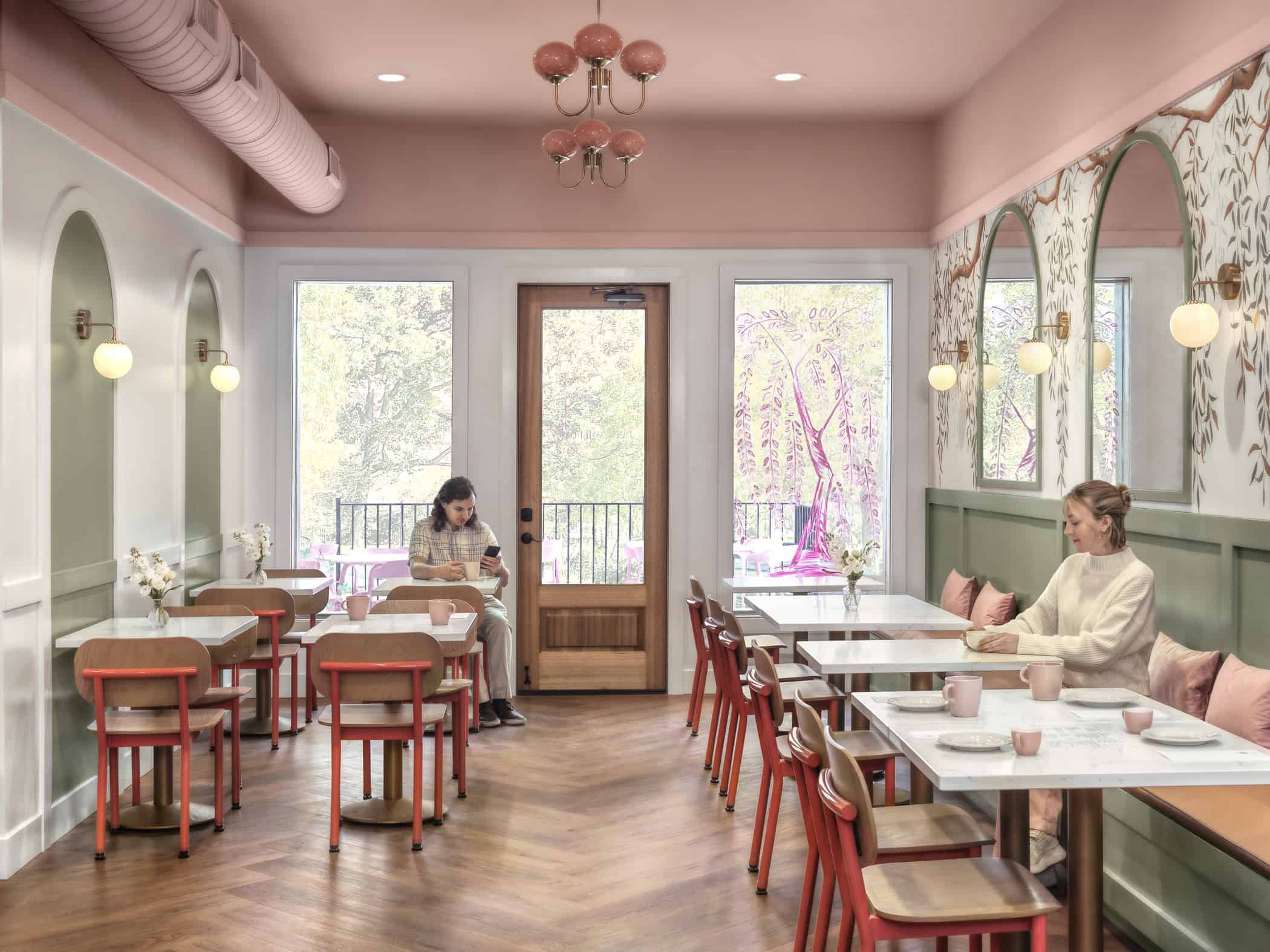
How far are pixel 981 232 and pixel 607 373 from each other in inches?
94.6

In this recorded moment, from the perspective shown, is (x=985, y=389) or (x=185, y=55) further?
(x=985, y=389)

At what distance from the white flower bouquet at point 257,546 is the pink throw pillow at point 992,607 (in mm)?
3640

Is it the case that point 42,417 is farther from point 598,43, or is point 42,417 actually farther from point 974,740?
point 974,740

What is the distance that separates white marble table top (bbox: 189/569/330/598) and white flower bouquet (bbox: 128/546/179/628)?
904 millimetres

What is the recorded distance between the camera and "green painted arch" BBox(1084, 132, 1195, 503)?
376cm

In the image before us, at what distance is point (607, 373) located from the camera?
691cm

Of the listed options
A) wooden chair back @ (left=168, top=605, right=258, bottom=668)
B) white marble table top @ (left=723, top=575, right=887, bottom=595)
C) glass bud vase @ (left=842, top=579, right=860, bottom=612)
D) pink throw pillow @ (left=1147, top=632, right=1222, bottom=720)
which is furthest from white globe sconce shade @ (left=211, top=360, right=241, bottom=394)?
pink throw pillow @ (left=1147, top=632, right=1222, bottom=720)

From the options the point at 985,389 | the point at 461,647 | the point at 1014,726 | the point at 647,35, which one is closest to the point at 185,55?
the point at 647,35

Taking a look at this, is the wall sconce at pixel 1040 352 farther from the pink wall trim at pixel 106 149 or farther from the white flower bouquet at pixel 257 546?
the pink wall trim at pixel 106 149

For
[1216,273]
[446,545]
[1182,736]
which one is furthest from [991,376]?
[1182,736]

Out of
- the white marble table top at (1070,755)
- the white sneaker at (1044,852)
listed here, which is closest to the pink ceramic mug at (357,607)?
the white marble table top at (1070,755)

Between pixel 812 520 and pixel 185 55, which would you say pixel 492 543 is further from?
pixel 185 55

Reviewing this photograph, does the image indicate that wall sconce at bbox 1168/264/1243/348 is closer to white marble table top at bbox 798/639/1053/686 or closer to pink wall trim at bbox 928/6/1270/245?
pink wall trim at bbox 928/6/1270/245

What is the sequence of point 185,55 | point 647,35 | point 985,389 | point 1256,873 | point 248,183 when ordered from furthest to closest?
1. point 248,183
2. point 985,389
3. point 647,35
4. point 185,55
5. point 1256,873
